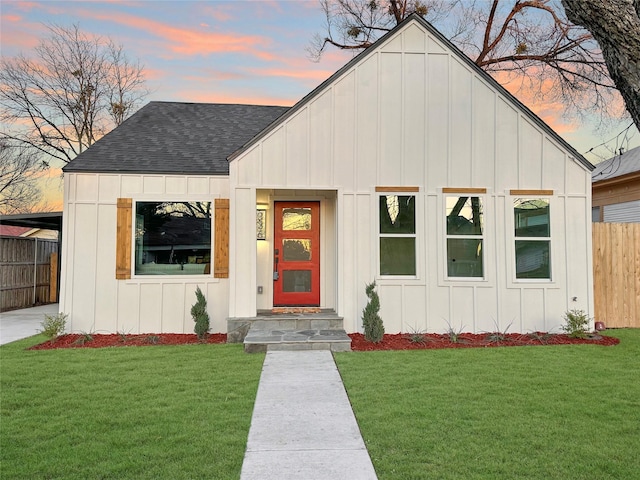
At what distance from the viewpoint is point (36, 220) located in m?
13.1

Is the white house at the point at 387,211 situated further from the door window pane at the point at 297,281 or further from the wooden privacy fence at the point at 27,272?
the wooden privacy fence at the point at 27,272

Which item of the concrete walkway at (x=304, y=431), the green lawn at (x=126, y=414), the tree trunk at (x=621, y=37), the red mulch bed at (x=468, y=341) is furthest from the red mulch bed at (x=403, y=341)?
the tree trunk at (x=621, y=37)

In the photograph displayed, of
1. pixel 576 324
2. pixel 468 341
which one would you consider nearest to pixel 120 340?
pixel 468 341

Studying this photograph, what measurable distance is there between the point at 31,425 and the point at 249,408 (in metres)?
1.91

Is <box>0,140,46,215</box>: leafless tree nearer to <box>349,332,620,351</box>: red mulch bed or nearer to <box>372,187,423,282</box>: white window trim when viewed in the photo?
<box>372,187,423,282</box>: white window trim

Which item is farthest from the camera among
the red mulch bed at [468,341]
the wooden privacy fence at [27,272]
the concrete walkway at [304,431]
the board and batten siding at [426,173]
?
the wooden privacy fence at [27,272]

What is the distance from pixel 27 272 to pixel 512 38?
1831 cm

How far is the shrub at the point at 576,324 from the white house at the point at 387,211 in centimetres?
25

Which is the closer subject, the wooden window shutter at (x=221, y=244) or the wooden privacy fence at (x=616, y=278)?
the wooden window shutter at (x=221, y=244)

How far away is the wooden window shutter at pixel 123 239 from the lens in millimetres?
8445

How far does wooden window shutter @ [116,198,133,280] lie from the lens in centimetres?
845

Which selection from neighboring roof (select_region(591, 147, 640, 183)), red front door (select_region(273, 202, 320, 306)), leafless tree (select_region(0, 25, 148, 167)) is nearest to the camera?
red front door (select_region(273, 202, 320, 306))

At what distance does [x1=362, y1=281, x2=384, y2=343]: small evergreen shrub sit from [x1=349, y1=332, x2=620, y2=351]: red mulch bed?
12 centimetres

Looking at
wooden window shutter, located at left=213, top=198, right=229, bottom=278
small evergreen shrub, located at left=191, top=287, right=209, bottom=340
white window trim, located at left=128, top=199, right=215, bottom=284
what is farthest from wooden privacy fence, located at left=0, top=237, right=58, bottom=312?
small evergreen shrub, located at left=191, top=287, right=209, bottom=340
